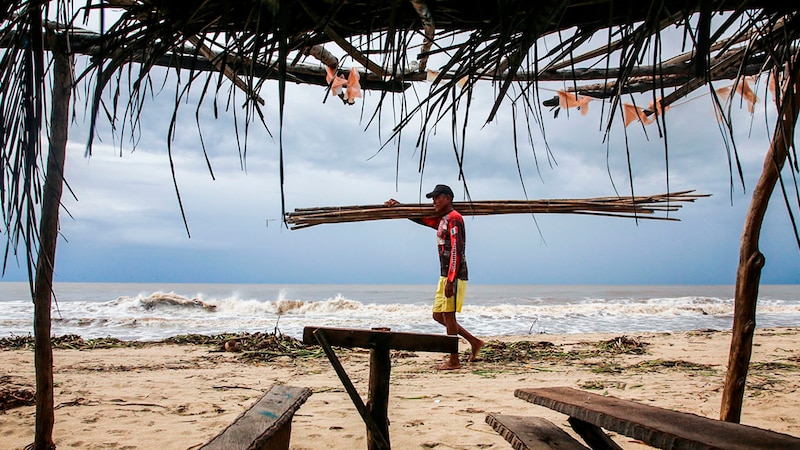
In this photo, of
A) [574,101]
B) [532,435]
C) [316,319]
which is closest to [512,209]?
[574,101]

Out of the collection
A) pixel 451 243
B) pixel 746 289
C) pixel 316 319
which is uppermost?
pixel 451 243

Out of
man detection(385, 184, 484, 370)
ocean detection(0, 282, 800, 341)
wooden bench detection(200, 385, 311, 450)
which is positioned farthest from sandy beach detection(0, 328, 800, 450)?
ocean detection(0, 282, 800, 341)

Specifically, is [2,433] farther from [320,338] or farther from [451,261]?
[451,261]

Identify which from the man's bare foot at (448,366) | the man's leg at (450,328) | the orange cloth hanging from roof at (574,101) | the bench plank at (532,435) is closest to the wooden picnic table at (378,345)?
the bench plank at (532,435)

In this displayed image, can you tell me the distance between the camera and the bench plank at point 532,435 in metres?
1.90

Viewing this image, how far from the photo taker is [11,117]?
5.69 feet

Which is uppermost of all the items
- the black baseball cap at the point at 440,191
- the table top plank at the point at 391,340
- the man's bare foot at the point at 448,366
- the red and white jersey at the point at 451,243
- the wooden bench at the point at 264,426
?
the black baseball cap at the point at 440,191

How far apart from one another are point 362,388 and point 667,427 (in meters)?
3.64

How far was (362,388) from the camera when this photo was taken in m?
4.86

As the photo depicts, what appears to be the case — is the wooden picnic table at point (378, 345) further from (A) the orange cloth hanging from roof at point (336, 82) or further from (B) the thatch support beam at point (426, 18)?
(B) the thatch support beam at point (426, 18)

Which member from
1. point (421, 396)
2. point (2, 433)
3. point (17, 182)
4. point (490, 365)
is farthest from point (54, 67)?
point (490, 365)

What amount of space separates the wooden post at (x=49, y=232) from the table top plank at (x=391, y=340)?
1.18 m

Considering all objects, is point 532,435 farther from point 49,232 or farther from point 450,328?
point 450,328

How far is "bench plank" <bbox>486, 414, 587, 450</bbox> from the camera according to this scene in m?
1.90
